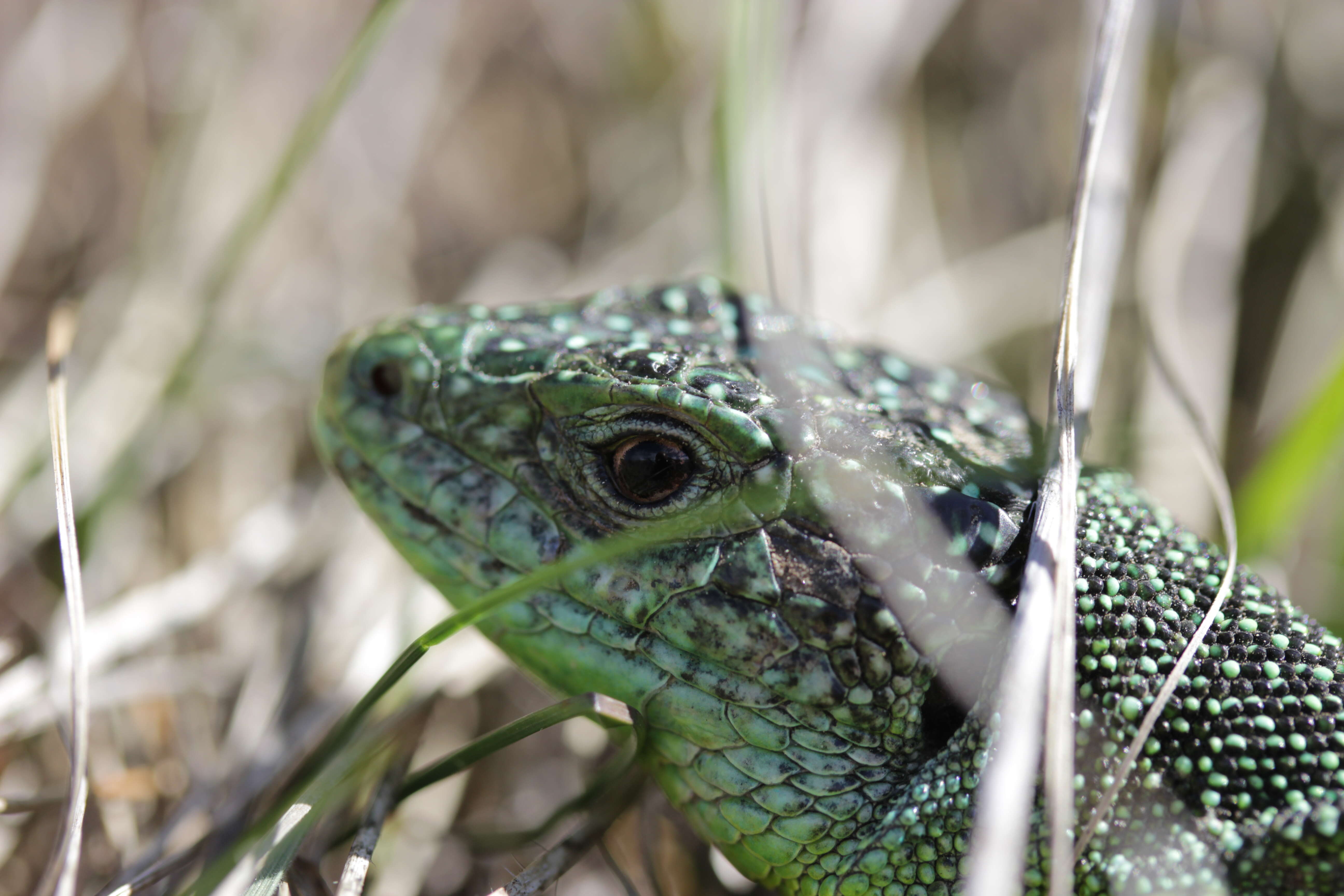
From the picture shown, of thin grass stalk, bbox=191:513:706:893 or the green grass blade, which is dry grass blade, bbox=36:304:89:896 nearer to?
thin grass stalk, bbox=191:513:706:893

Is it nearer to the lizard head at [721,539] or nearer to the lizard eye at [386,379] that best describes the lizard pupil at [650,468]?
the lizard head at [721,539]

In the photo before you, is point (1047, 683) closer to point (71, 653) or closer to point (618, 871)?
point (618, 871)

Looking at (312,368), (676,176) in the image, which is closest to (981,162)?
(676,176)

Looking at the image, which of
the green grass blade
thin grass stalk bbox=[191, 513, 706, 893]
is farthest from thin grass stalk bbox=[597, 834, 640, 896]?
the green grass blade

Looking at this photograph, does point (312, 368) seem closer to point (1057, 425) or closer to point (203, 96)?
point (203, 96)

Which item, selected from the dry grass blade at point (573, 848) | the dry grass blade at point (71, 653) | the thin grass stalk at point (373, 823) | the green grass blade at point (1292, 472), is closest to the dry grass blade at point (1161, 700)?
the green grass blade at point (1292, 472)

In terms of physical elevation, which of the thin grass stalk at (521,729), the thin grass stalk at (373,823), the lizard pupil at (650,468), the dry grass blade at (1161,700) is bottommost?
the thin grass stalk at (373,823)
